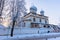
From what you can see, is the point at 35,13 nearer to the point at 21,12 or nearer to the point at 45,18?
the point at 45,18

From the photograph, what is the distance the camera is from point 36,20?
164 feet

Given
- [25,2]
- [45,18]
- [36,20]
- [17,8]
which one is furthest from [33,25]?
[17,8]

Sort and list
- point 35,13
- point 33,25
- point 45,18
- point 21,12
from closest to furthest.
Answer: point 21,12 → point 33,25 → point 35,13 → point 45,18

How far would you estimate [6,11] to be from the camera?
2675cm

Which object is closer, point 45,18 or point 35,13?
point 35,13

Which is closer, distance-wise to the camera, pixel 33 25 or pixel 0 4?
pixel 0 4

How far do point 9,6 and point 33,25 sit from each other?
2118cm

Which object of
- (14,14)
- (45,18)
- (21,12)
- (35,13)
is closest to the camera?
(14,14)

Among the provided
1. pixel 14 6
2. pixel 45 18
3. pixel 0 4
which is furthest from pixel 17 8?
pixel 45 18

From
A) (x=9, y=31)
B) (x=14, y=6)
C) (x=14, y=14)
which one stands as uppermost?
(x=14, y=6)

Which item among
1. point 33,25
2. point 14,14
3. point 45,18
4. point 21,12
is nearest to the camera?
point 14,14

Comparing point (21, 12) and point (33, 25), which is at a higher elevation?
point (21, 12)

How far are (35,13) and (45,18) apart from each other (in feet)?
24.2

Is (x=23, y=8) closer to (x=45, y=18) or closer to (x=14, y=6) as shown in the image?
(x=14, y=6)
